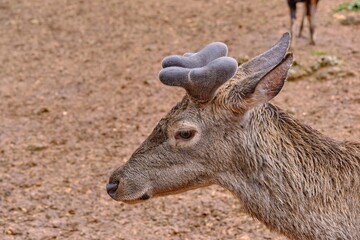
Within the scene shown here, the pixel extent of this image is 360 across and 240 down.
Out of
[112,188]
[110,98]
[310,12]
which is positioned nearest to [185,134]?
[112,188]

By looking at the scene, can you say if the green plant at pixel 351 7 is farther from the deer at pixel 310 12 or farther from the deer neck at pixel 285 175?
the deer neck at pixel 285 175

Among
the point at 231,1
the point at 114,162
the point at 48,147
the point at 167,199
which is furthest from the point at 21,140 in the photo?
the point at 231,1

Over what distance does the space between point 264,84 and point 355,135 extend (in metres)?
3.97

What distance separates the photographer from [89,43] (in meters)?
13.1

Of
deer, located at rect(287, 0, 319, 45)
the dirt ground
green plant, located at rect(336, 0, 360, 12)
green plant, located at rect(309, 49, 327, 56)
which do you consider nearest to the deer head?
the dirt ground

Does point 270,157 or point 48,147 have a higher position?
point 270,157

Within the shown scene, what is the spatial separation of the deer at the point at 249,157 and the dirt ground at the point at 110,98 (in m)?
1.91

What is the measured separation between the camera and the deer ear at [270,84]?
13.8ft

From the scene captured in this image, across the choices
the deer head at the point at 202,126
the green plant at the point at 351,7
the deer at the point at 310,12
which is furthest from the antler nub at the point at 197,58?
the green plant at the point at 351,7

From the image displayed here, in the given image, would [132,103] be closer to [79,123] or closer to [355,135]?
[79,123]

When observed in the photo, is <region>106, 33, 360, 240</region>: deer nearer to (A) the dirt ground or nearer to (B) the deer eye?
(B) the deer eye

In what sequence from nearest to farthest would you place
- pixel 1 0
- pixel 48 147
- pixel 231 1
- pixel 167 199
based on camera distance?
pixel 167 199 < pixel 48 147 < pixel 231 1 < pixel 1 0

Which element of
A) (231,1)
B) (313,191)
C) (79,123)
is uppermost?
(313,191)

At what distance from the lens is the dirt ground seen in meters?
6.90
